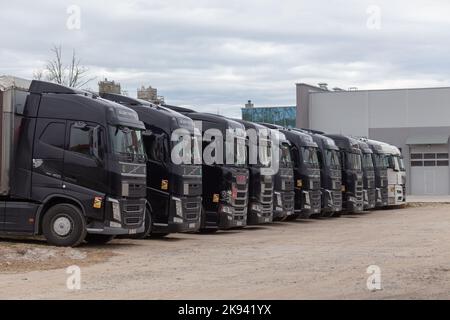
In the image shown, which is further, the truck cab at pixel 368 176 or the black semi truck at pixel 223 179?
the truck cab at pixel 368 176

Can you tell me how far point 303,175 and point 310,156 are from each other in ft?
3.76

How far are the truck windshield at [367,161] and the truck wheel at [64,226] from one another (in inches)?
839

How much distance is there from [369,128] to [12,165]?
152 ft

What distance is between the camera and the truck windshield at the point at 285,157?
2575 centimetres

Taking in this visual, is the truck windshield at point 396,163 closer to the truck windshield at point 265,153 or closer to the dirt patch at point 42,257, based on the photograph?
the truck windshield at point 265,153

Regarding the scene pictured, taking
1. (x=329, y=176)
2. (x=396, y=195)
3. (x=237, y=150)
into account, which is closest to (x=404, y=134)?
(x=396, y=195)

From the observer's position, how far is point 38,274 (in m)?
12.5

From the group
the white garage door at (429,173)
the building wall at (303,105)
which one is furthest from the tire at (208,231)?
the building wall at (303,105)

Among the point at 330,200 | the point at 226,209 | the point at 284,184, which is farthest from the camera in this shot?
the point at 330,200

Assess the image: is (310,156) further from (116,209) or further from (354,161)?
(116,209)

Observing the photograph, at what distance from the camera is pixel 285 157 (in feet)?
85.8

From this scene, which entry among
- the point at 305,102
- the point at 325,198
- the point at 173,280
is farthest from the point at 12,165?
the point at 305,102

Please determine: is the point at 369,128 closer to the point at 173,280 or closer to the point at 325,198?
the point at 325,198

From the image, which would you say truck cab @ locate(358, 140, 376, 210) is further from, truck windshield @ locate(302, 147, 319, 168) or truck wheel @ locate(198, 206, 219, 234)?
truck wheel @ locate(198, 206, 219, 234)
